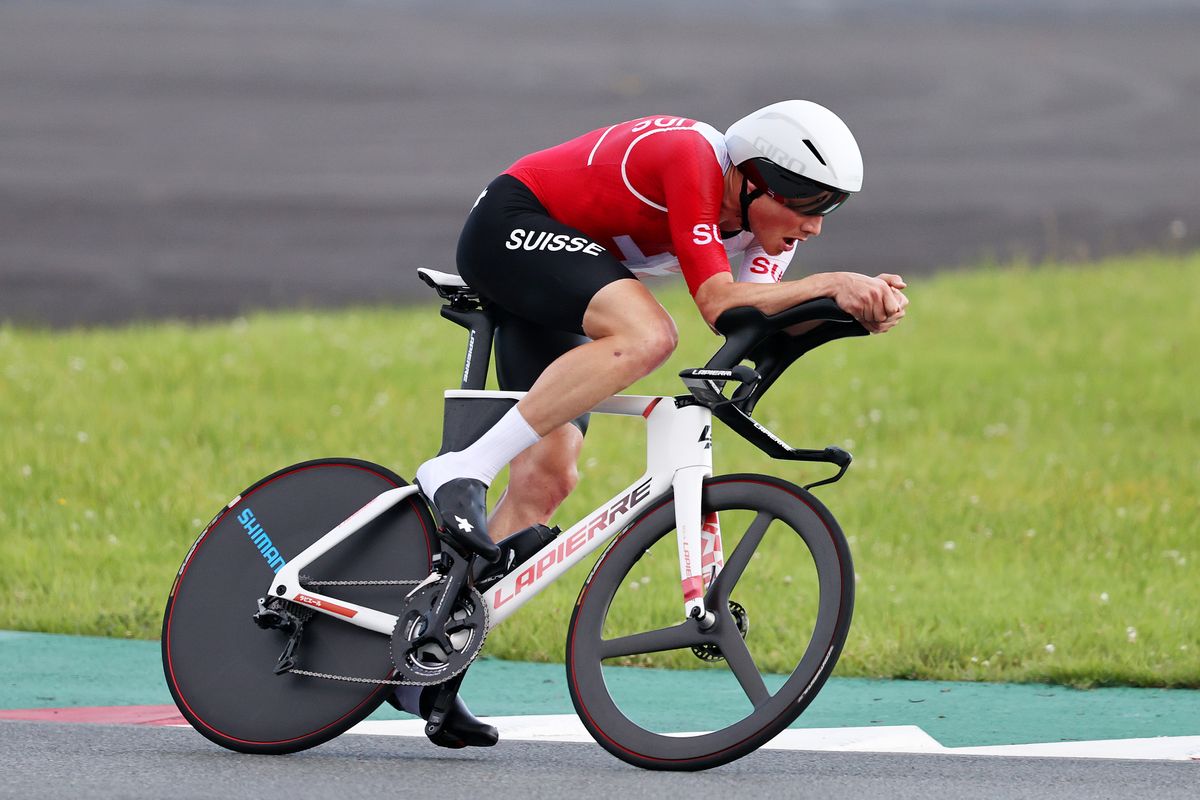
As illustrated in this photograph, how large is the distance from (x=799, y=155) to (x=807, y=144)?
0.03 metres

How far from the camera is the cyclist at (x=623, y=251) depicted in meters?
4.29

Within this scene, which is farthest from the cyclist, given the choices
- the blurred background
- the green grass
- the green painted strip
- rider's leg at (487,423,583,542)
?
the blurred background

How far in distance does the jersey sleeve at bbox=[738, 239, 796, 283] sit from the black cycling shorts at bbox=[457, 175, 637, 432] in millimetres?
335

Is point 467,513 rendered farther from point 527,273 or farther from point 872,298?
point 872,298

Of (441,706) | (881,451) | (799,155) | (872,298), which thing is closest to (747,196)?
(799,155)

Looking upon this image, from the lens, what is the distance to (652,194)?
14.8 feet

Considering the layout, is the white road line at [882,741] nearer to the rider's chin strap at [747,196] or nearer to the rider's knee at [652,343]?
the rider's knee at [652,343]

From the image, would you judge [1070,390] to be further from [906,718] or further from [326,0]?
[326,0]

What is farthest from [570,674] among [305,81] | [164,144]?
[305,81]

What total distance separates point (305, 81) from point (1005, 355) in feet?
38.9

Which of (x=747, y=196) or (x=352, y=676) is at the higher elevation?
(x=747, y=196)

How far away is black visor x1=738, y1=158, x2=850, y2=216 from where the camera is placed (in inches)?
170

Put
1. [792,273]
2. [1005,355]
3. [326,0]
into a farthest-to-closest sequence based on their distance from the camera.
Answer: [326,0] → [792,273] → [1005,355]

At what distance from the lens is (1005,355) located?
1158cm
